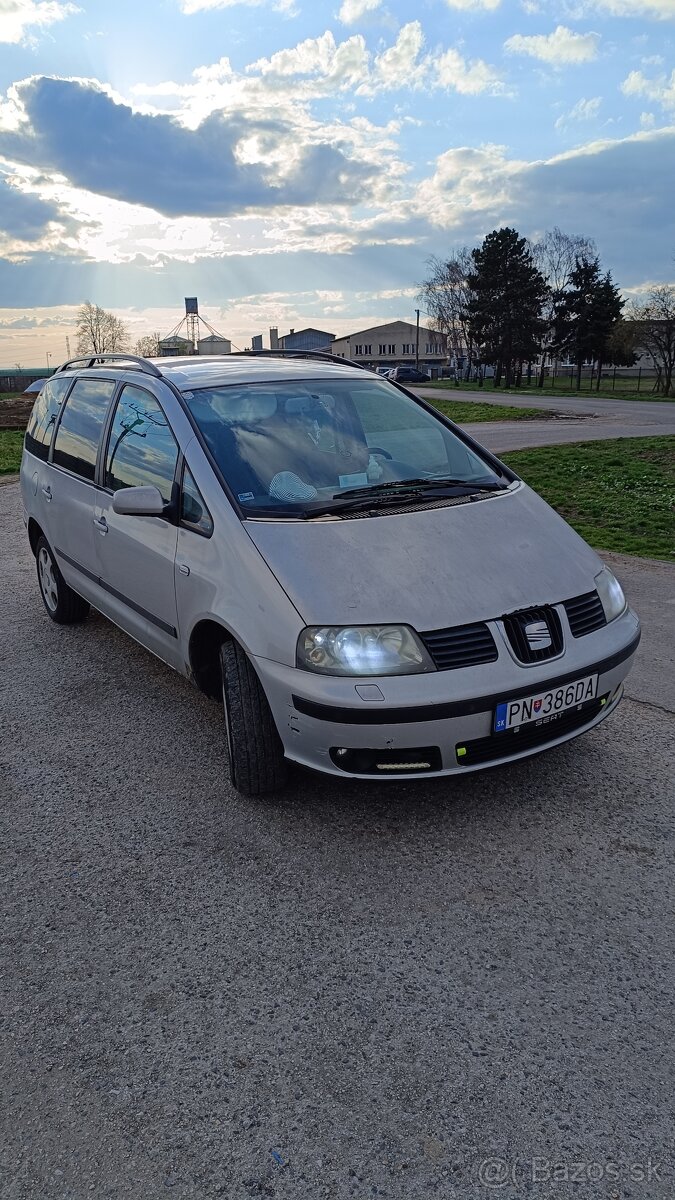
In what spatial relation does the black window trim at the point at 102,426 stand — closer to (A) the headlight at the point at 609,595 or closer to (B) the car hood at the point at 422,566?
(B) the car hood at the point at 422,566

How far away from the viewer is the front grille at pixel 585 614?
3256 mm

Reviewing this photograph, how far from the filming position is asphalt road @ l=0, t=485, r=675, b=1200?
1908 millimetres

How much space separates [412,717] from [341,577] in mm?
595

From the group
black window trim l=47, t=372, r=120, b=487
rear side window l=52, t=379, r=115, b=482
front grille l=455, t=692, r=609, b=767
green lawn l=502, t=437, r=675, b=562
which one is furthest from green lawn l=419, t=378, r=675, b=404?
front grille l=455, t=692, r=609, b=767

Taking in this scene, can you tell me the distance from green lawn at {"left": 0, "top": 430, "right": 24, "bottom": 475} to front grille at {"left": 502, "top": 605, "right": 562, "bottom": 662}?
1367 centimetres

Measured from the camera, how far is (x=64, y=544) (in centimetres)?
527

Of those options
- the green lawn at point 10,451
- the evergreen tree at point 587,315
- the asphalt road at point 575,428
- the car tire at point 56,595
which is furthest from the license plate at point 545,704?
the evergreen tree at point 587,315

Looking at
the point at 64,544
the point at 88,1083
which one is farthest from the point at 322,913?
the point at 64,544

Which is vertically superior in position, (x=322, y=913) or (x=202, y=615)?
(x=202, y=615)

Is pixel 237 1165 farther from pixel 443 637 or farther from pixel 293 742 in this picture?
pixel 443 637

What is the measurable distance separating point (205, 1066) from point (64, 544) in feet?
12.4

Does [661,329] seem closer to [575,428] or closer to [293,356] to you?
[575,428]

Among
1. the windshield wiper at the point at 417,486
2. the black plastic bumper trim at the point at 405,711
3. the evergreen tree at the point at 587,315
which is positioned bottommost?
the black plastic bumper trim at the point at 405,711

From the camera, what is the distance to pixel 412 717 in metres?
2.85
